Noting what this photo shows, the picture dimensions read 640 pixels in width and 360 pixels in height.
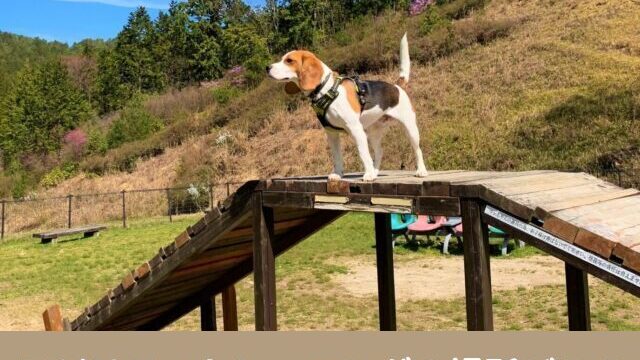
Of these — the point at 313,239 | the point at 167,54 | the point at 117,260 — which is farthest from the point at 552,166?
the point at 167,54

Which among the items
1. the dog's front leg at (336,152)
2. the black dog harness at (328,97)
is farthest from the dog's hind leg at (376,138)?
the black dog harness at (328,97)

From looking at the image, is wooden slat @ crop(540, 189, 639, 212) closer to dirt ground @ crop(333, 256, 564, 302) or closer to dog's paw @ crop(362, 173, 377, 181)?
dog's paw @ crop(362, 173, 377, 181)

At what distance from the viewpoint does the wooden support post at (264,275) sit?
12.8 ft

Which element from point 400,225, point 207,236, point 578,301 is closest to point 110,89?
point 400,225

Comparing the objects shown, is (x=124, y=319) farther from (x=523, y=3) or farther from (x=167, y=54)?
(x=167, y=54)

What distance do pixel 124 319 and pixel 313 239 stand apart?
9.47 m

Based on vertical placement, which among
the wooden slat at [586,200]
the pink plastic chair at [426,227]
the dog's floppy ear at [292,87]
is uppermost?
the dog's floppy ear at [292,87]

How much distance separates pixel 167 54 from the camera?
54656mm

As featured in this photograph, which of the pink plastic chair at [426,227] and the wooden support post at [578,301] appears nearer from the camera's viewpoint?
the wooden support post at [578,301]

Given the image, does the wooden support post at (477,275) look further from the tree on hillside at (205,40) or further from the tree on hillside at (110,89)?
the tree on hillside at (110,89)

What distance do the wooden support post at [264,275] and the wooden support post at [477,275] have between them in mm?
1508

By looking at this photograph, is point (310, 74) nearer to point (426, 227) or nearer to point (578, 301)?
point (578, 301)

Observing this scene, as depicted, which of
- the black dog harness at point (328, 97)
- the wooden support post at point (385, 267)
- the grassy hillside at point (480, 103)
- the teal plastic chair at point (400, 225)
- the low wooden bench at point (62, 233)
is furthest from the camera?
the grassy hillside at point (480, 103)

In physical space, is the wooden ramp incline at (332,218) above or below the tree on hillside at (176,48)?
below
